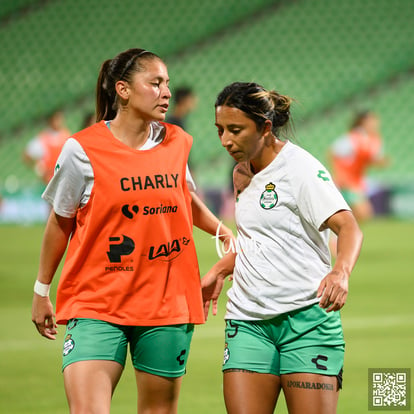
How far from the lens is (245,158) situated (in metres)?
3.76

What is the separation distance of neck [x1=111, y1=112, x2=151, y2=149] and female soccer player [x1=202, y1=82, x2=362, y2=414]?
1.08 feet

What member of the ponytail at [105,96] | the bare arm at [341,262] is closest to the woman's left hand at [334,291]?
the bare arm at [341,262]

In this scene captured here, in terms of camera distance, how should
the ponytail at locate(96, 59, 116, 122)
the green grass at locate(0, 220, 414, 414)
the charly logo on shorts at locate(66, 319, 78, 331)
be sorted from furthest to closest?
the green grass at locate(0, 220, 414, 414), the ponytail at locate(96, 59, 116, 122), the charly logo on shorts at locate(66, 319, 78, 331)

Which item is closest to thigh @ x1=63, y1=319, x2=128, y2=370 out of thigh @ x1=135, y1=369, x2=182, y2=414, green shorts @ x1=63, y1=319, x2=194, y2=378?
green shorts @ x1=63, y1=319, x2=194, y2=378

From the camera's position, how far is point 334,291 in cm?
329

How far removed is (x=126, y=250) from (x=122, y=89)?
70cm

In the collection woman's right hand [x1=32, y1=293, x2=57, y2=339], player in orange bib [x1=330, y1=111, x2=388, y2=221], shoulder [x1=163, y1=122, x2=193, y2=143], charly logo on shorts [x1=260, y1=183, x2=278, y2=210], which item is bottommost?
woman's right hand [x1=32, y1=293, x2=57, y2=339]

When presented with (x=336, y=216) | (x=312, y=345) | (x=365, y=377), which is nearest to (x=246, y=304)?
(x=312, y=345)

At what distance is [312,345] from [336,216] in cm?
54

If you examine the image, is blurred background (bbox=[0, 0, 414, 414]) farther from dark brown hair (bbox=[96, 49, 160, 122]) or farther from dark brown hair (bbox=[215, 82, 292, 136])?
dark brown hair (bbox=[215, 82, 292, 136])

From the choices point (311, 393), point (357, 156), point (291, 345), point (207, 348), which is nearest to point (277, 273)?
point (291, 345)

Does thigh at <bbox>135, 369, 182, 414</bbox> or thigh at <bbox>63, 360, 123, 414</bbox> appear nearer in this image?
thigh at <bbox>63, 360, 123, 414</bbox>

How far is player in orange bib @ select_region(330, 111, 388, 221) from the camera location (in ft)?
56.6

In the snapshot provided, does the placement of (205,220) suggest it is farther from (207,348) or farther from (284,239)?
(207,348)
